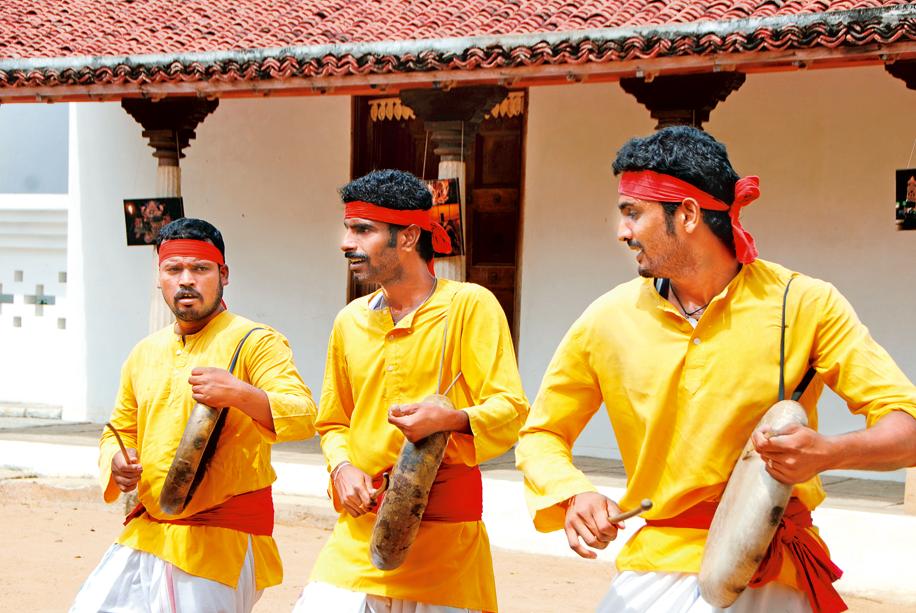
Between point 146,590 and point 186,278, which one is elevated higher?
point 186,278

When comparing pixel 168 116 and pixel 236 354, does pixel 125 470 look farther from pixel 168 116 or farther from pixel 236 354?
pixel 168 116

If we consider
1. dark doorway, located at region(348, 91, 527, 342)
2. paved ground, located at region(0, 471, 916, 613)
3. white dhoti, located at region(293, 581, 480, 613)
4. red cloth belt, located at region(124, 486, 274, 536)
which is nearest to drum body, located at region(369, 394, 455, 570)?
white dhoti, located at region(293, 581, 480, 613)

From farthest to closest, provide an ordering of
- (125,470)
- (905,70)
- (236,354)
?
(905,70) → (236,354) → (125,470)

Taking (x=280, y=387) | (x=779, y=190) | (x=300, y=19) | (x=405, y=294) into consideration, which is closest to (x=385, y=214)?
(x=405, y=294)

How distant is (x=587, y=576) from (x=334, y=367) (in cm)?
416

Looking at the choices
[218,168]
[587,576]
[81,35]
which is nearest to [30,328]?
[218,168]

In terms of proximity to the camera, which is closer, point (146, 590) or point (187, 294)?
point (146, 590)

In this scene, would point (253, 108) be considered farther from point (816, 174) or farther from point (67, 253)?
point (816, 174)

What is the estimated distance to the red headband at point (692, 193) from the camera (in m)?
2.89

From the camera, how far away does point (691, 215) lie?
2910 millimetres

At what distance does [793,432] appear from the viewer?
8.18ft

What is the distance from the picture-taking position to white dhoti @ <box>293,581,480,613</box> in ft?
12.7

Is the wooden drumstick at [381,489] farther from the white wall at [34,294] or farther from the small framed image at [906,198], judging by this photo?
the white wall at [34,294]

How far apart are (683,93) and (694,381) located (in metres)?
6.59
